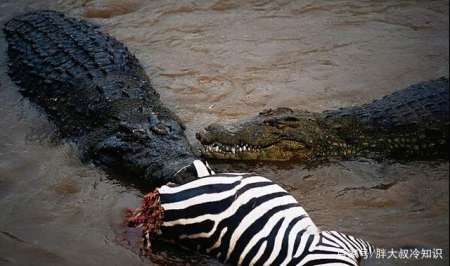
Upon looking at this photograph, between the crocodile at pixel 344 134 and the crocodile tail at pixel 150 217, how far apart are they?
1.55 metres

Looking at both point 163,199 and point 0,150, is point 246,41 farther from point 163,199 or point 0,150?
point 163,199

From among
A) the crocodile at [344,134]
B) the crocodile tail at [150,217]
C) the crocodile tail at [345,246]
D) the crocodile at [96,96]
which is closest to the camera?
the crocodile tail at [345,246]

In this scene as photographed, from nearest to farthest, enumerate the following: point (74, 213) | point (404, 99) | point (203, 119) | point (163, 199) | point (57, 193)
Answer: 1. point (163, 199)
2. point (74, 213)
3. point (57, 193)
4. point (404, 99)
5. point (203, 119)

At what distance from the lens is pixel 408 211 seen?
4086 mm

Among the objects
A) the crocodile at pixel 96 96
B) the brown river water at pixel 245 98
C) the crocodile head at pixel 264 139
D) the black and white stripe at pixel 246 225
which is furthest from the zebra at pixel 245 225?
the crocodile head at pixel 264 139

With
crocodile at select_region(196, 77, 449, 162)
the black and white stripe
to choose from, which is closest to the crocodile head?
crocodile at select_region(196, 77, 449, 162)

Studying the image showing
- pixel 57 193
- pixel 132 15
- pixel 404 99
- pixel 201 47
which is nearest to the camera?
pixel 57 193

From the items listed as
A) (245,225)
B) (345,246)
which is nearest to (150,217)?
(245,225)

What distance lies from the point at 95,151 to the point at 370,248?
8.77 ft

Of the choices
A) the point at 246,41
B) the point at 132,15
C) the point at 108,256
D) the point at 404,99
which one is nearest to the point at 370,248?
the point at 108,256

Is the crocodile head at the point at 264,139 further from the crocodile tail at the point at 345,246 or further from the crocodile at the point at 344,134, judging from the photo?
the crocodile tail at the point at 345,246

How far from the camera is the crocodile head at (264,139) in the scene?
504 centimetres

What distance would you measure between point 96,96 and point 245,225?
3060mm

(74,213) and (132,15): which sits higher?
(132,15)
